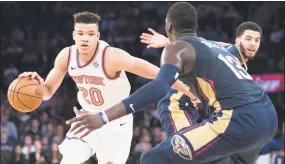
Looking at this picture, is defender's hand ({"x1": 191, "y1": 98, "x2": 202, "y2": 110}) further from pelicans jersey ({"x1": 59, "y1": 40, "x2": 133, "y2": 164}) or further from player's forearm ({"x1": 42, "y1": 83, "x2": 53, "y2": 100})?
player's forearm ({"x1": 42, "y1": 83, "x2": 53, "y2": 100})

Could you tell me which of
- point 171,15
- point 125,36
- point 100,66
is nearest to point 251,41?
point 100,66

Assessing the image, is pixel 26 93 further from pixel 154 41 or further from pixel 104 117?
pixel 104 117

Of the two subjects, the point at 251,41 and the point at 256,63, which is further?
the point at 256,63

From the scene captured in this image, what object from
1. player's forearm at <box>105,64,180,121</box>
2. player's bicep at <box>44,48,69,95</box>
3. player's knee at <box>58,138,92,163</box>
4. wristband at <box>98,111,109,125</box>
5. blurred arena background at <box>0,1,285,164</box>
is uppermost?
player's forearm at <box>105,64,180,121</box>

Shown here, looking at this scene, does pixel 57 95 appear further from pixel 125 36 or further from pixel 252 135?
pixel 252 135

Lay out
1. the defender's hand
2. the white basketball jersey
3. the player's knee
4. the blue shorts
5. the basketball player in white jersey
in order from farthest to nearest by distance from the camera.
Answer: the white basketball jersey
the basketball player in white jersey
the player's knee
the defender's hand
the blue shorts

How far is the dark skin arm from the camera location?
12.1 ft

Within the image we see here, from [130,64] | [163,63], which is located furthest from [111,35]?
[163,63]

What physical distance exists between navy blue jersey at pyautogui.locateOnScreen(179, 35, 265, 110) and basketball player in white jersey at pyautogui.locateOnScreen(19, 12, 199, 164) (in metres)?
1.57

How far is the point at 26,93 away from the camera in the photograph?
552 centimetres

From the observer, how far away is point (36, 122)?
1155 centimetres

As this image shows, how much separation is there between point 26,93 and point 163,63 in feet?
6.52

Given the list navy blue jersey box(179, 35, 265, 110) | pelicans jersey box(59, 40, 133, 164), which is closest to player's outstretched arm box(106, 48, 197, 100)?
pelicans jersey box(59, 40, 133, 164)

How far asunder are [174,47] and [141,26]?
31.4 ft
